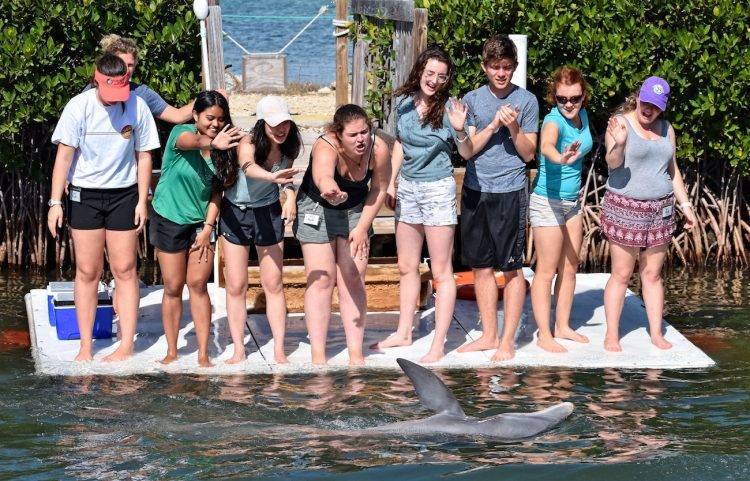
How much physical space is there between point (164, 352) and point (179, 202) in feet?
4.13

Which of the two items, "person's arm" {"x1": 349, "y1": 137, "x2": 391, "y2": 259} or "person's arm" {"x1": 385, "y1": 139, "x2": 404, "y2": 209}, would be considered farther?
"person's arm" {"x1": 385, "y1": 139, "x2": 404, "y2": 209}

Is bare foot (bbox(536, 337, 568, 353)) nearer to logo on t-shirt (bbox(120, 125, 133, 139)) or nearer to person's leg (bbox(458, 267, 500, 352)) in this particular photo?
person's leg (bbox(458, 267, 500, 352))

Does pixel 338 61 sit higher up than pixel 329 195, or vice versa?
pixel 338 61

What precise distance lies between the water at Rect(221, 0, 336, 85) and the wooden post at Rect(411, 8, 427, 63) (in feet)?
63.6

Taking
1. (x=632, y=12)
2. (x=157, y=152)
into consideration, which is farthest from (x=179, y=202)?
(x=632, y=12)

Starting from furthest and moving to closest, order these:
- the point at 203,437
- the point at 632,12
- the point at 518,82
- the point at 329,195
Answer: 1. the point at 632,12
2. the point at 518,82
3. the point at 329,195
4. the point at 203,437

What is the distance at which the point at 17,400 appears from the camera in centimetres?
841

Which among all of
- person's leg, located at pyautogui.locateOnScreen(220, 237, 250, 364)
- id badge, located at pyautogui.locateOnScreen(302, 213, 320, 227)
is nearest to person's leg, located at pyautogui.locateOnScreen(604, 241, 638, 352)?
id badge, located at pyautogui.locateOnScreen(302, 213, 320, 227)

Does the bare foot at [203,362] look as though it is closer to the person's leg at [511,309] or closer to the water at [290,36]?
the person's leg at [511,309]

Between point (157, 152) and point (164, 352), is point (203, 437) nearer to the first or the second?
point (164, 352)

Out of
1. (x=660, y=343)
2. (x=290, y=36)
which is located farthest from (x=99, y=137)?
(x=290, y=36)

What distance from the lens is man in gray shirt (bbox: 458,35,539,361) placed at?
873 centimetres

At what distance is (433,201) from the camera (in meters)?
8.87

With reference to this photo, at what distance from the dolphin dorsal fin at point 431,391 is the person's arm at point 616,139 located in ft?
7.35
